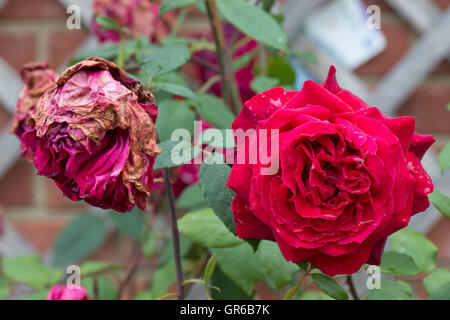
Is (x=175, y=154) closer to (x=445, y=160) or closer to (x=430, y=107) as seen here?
(x=445, y=160)

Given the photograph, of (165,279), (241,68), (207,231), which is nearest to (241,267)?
(207,231)

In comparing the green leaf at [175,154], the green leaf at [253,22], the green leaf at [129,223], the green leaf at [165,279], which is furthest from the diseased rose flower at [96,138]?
the green leaf at [129,223]

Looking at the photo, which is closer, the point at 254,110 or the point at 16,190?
the point at 254,110

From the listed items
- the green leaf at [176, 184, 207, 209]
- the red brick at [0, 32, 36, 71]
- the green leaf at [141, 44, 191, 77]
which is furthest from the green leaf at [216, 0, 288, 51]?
the red brick at [0, 32, 36, 71]

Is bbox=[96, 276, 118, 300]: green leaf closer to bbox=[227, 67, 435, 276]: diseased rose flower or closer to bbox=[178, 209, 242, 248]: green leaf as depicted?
bbox=[178, 209, 242, 248]: green leaf

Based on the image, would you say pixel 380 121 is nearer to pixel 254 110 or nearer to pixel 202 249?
pixel 254 110

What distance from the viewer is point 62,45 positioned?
0.75 metres

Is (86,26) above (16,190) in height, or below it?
above

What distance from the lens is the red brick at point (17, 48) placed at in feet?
2.46

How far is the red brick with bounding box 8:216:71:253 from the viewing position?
0.77m

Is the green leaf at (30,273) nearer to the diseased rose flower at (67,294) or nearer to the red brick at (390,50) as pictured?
the diseased rose flower at (67,294)

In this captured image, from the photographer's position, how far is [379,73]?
2.38 feet
